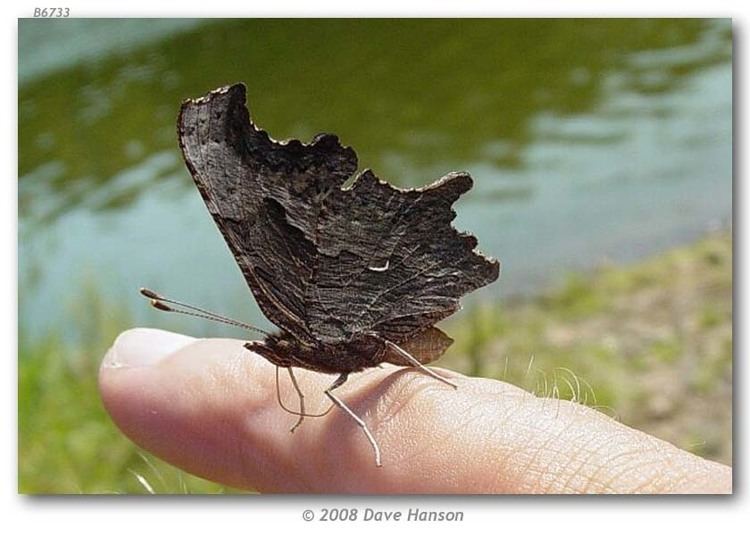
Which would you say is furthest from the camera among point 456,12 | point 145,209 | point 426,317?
point 145,209

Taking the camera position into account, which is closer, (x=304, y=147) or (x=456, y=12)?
(x=304, y=147)

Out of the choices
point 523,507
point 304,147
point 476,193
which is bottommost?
point 523,507

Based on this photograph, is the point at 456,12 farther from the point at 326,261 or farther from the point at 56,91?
the point at 56,91

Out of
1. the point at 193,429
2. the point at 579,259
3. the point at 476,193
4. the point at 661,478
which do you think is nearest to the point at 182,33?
the point at 476,193

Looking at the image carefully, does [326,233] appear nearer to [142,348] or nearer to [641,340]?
[142,348]

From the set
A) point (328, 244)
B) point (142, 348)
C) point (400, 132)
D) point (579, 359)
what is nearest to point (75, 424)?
point (142, 348)

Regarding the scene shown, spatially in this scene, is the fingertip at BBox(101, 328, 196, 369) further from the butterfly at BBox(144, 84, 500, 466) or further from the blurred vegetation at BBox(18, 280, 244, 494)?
the blurred vegetation at BBox(18, 280, 244, 494)

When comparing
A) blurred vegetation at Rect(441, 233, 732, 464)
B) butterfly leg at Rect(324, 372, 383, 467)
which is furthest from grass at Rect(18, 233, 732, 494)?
butterfly leg at Rect(324, 372, 383, 467)
